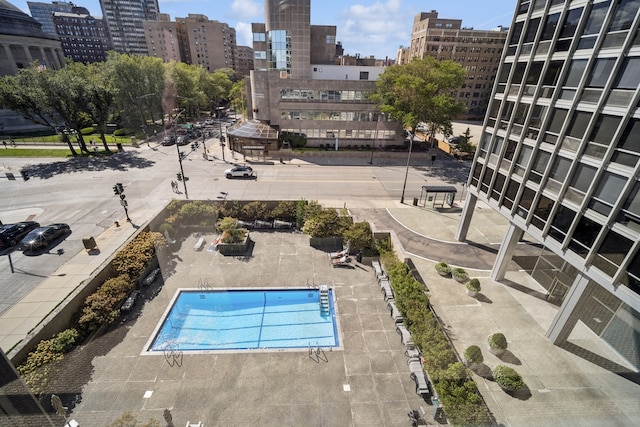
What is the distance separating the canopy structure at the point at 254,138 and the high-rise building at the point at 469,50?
6910 centimetres

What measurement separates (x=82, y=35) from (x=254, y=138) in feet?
565

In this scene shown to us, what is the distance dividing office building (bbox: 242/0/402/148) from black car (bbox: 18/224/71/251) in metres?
29.2

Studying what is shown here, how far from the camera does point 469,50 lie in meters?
87.7

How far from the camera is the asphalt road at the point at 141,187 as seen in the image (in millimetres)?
23078

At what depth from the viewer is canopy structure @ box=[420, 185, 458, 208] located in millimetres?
29438

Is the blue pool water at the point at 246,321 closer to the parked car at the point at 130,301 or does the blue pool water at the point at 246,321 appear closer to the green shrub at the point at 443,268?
the parked car at the point at 130,301

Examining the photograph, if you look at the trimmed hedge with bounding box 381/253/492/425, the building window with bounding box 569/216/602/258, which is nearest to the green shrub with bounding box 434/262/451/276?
the trimmed hedge with bounding box 381/253/492/425

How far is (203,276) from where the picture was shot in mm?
20531

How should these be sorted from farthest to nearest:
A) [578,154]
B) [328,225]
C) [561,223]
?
[328,225] → [561,223] → [578,154]

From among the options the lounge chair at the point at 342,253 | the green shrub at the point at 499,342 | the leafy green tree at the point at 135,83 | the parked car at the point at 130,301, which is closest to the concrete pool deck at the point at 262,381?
the parked car at the point at 130,301

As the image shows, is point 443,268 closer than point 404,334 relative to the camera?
No

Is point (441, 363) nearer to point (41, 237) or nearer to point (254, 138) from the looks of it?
point (41, 237)

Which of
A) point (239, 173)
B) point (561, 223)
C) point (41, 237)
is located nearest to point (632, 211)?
point (561, 223)

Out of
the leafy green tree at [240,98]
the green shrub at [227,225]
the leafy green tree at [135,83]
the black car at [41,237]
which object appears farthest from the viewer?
the leafy green tree at [240,98]
